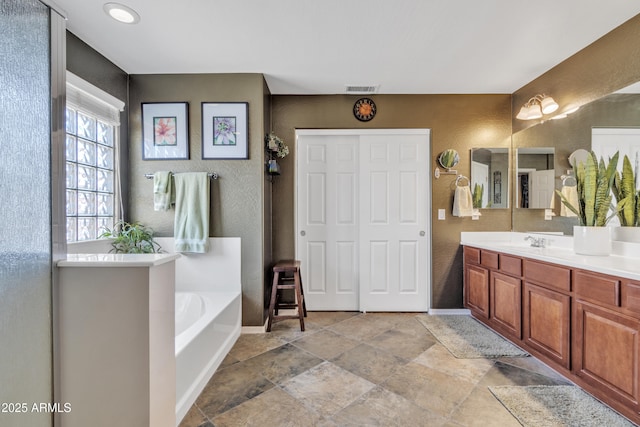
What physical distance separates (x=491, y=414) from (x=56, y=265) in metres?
2.21

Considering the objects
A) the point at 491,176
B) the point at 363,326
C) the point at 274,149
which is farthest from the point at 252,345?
the point at 491,176

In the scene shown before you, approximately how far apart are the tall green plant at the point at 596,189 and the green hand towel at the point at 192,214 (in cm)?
297

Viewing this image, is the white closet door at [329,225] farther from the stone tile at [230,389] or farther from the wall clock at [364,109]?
the stone tile at [230,389]

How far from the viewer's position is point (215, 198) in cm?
258

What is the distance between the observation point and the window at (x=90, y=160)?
2.04m

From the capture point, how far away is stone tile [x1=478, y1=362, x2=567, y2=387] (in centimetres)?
182

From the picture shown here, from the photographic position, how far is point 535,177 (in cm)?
270

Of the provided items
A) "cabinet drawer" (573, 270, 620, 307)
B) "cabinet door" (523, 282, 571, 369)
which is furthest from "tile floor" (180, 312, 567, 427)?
"cabinet drawer" (573, 270, 620, 307)

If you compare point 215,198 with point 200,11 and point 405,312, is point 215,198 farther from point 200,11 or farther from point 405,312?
point 405,312

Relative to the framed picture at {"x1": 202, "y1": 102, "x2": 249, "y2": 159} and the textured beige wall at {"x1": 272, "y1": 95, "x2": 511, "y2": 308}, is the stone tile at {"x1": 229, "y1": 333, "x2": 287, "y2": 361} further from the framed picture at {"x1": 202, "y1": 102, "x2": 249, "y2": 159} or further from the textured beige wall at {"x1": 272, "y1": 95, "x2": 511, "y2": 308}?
the framed picture at {"x1": 202, "y1": 102, "x2": 249, "y2": 159}

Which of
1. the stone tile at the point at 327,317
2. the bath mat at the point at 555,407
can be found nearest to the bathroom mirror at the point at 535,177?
the bath mat at the point at 555,407

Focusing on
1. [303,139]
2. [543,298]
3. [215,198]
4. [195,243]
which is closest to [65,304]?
[195,243]

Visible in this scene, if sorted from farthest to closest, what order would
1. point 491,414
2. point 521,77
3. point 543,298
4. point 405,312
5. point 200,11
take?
point 405,312 → point 521,77 → point 543,298 → point 200,11 → point 491,414

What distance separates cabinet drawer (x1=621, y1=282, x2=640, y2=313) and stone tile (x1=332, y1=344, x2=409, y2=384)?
4.31ft
